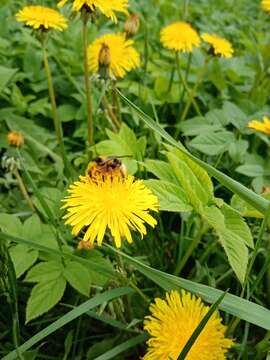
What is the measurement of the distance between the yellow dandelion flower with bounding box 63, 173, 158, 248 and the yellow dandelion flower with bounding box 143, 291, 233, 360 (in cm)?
13

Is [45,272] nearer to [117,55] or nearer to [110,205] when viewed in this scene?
[110,205]

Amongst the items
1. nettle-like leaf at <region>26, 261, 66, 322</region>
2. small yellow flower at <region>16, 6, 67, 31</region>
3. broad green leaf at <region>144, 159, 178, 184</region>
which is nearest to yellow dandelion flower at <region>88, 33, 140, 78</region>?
small yellow flower at <region>16, 6, 67, 31</region>

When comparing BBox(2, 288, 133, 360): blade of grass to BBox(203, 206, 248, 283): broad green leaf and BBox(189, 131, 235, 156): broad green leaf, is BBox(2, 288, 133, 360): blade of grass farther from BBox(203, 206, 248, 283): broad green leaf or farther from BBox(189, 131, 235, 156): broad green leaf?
BBox(189, 131, 235, 156): broad green leaf

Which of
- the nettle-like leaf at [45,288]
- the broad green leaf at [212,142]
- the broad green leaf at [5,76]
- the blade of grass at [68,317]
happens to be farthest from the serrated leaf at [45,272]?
the broad green leaf at [5,76]

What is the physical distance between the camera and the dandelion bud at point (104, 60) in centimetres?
107

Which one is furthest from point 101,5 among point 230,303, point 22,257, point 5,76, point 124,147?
point 230,303

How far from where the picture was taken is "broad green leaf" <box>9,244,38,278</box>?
0.81 metres

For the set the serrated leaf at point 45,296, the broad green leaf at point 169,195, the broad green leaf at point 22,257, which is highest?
the broad green leaf at point 169,195

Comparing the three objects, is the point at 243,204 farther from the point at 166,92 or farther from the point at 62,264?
the point at 166,92

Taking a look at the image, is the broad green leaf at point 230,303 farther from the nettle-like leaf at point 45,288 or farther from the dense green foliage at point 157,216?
the nettle-like leaf at point 45,288

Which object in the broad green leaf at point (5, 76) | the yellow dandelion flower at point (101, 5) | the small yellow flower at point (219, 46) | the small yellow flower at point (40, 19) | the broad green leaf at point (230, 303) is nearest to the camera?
the broad green leaf at point (230, 303)

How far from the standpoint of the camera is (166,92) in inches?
57.9

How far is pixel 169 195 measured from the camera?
733 mm

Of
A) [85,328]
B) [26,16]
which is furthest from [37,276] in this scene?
[26,16]
